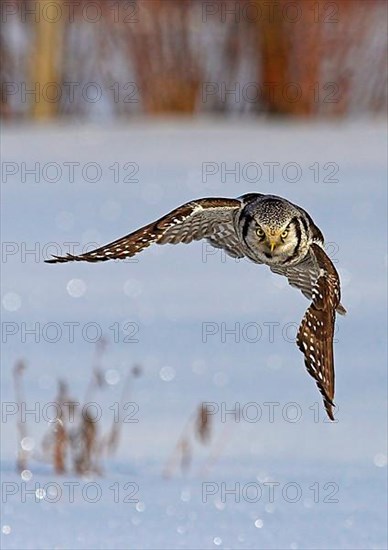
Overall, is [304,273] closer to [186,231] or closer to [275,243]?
[275,243]

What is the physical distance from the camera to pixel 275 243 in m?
4.01

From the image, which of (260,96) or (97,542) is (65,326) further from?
(260,96)

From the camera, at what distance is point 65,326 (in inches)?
301

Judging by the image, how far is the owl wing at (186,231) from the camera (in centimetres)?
360

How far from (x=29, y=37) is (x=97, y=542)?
10655 millimetres

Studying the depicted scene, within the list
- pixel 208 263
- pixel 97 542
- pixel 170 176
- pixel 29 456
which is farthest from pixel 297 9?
pixel 97 542

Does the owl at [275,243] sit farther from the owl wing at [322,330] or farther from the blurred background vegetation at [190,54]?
the blurred background vegetation at [190,54]

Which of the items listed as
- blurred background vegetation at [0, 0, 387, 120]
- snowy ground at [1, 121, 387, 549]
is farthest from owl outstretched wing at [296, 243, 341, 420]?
blurred background vegetation at [0, 0, 387, 120]

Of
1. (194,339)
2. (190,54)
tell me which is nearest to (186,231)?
(194,339)

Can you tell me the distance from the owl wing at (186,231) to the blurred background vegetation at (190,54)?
9.73 m

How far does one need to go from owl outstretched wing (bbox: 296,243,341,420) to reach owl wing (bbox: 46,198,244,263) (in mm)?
312

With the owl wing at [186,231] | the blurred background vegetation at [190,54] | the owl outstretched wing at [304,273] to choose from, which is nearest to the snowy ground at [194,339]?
the blurred background vegetation at [190,54]

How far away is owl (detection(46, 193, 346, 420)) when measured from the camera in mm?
3625

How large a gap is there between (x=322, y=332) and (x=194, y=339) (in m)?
3.71
